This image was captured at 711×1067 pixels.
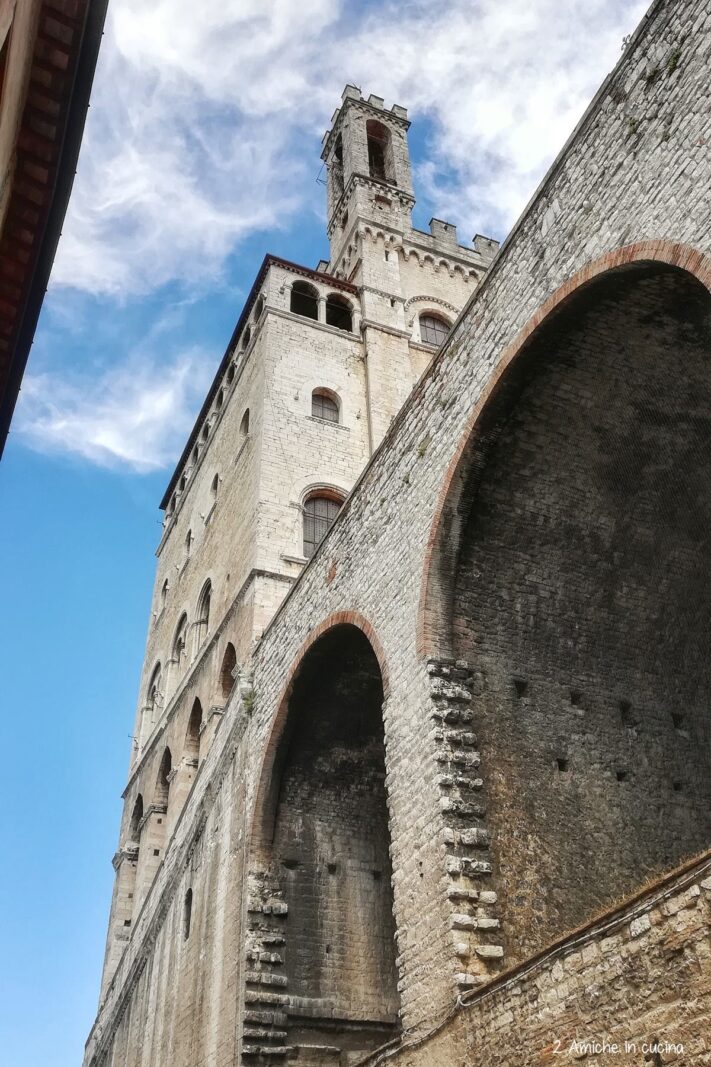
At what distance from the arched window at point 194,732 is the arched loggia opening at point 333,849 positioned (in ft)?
23.1

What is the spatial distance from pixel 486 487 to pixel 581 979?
489 cm

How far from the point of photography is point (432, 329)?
2541cm

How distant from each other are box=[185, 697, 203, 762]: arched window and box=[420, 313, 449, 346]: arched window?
39.0 ft

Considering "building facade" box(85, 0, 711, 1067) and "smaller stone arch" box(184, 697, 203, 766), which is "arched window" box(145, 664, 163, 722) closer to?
"smaller stone arch" box(184, 697, 203, 766)

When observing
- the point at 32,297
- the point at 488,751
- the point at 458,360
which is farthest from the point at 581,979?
the point at 458,360

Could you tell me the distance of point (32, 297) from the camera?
564 centimetres

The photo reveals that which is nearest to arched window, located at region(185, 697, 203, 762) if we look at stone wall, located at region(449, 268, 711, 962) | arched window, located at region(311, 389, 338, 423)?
arched window, located at region(311, 389, 338, 423)

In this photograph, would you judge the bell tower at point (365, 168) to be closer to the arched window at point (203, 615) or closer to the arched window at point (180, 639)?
the arched window at point (203, 615)

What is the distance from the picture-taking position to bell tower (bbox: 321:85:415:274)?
27.0 metres

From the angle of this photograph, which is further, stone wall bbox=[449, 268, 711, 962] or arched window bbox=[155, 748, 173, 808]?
arched window bbox=[155, 748, 173, 808]

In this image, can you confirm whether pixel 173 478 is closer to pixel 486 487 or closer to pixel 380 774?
pixel 380 774

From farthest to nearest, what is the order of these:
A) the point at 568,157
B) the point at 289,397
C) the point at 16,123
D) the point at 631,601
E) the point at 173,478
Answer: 1. the point at 173,478
2. the point at 289,397
3. the point at 631,601
4. the point at 568,157
5. the point at 16,123

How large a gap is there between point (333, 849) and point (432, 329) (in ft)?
55.9

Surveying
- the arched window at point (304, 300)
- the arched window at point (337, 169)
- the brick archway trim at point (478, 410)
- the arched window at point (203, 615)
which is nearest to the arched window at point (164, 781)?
the arched window at point (203, 615)
